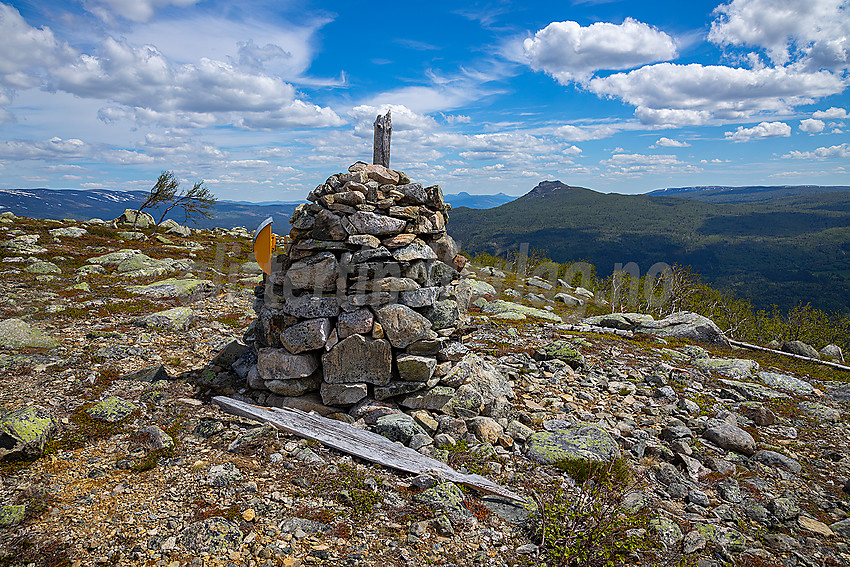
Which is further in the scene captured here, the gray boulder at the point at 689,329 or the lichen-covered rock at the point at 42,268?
the lichen-covered rock at the point at 42,268

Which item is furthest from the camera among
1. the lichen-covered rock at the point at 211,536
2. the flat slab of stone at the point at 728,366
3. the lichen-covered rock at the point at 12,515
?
the flat slab of stone at the point at 728,366

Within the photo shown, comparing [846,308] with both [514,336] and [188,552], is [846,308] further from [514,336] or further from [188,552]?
[188,552]

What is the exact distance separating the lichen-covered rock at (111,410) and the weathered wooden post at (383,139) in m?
8.95

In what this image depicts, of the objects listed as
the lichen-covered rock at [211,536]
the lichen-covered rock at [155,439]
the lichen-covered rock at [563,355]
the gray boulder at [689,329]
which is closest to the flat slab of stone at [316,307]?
the lichen-covered rock at [155,439]

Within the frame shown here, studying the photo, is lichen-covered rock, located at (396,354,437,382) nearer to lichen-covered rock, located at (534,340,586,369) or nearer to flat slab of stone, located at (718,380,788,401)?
lichen-covered rock, located at (534,340,586,369)

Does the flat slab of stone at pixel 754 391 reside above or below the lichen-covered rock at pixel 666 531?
below

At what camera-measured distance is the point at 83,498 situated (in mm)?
6707

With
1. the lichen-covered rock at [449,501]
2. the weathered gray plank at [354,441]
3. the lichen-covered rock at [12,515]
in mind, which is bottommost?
the lichen-covered rock at [449,501]

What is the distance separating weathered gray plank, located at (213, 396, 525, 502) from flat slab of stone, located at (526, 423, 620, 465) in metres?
1.73

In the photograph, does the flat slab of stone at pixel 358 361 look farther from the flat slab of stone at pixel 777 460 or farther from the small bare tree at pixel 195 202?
the small bare tree at pixel 195 202

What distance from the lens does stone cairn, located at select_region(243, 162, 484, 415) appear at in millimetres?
10523

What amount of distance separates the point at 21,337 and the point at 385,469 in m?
14.0

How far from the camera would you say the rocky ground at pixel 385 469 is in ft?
20.4

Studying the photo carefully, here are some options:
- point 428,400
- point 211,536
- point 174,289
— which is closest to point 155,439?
point 211,536
